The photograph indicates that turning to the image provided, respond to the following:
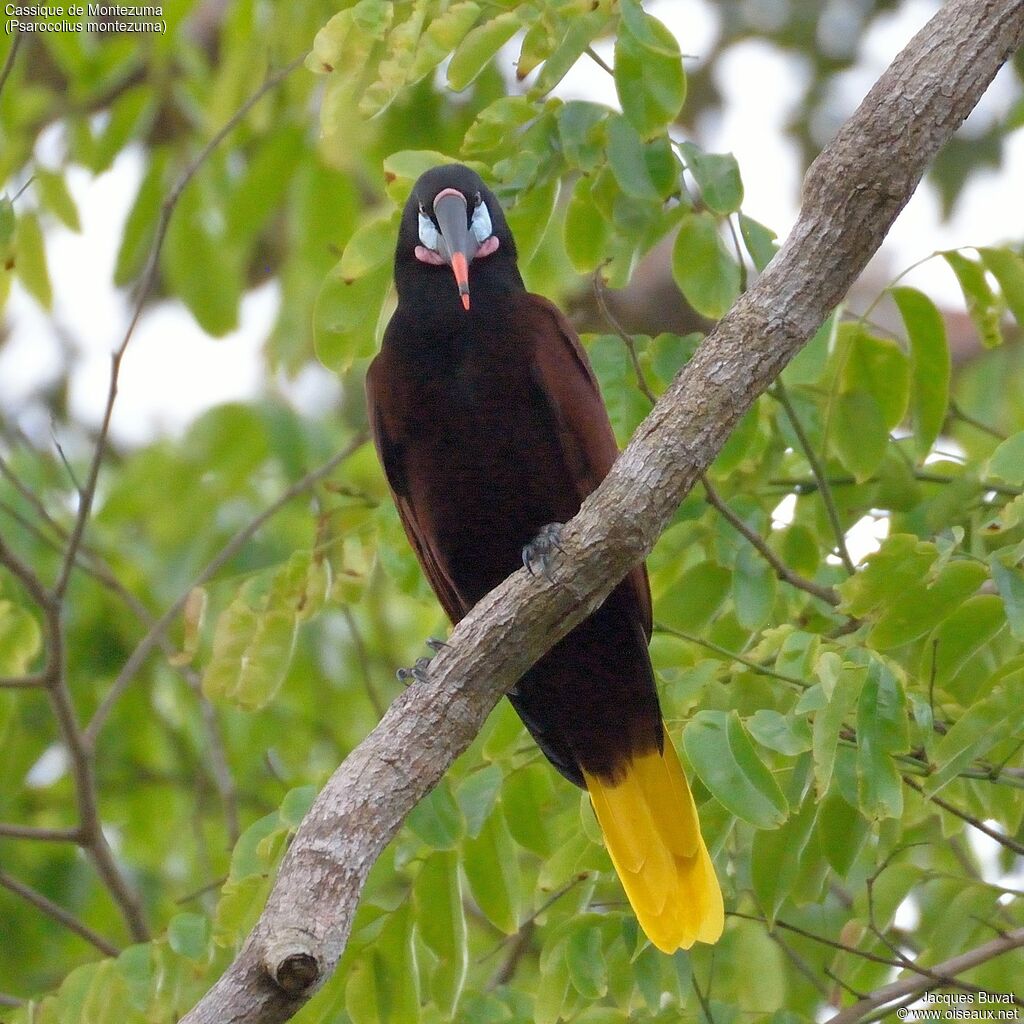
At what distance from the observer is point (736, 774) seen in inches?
81.8

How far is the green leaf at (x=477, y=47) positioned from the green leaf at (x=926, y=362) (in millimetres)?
853

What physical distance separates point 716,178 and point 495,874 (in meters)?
1.30

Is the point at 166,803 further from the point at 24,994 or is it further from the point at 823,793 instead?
the point at 823,793

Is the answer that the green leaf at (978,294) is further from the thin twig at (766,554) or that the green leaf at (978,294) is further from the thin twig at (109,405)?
the thin twig at (109,405)

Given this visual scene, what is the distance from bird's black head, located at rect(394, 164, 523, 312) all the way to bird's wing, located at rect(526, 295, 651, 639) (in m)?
0.20

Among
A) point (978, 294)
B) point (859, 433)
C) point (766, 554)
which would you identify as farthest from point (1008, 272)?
point (766, 554)

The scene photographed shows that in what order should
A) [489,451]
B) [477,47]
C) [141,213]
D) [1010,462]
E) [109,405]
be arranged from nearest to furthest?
1. [1010,462]
2. [477,47]
3. [489,451]
4. [109,405]
5. [141,213]

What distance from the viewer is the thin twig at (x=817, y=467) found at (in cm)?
265

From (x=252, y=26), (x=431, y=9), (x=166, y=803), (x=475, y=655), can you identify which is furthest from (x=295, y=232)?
(x=475, y=655)

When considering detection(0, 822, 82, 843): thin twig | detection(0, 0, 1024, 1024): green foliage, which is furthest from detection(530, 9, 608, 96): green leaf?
detection(0, 822, 82, 843): thin twig

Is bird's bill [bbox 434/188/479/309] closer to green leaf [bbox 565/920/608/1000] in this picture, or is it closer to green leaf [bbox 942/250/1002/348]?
green leaf [bbox 942/250/1002/348]

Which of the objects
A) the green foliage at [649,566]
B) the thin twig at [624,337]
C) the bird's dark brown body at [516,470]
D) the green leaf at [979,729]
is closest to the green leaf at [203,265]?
the green foliage at [649,566]

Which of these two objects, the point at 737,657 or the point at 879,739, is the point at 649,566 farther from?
the point at 879,739

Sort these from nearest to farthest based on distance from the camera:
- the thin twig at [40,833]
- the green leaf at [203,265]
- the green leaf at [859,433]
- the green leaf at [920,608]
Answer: the green leaf at [920,608]
the green leaf at [859,433]
the thin twig at [40,833]
the green leaf at [203,265]
